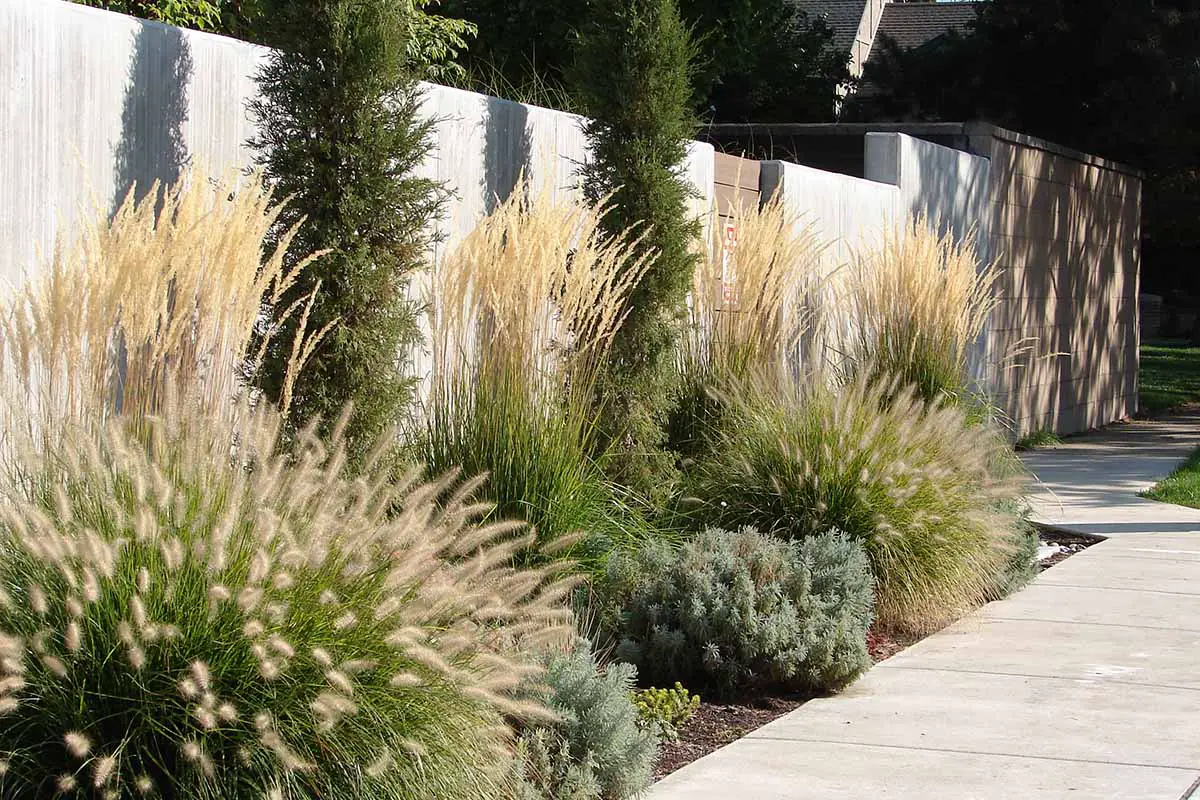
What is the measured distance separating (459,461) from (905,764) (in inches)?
86.6

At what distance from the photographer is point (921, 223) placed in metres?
11.0

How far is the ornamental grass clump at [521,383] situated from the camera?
6.39 m

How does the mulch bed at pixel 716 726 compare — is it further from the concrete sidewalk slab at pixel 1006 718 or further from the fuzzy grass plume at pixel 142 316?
the fuzzy grass plume at pixel 142 316

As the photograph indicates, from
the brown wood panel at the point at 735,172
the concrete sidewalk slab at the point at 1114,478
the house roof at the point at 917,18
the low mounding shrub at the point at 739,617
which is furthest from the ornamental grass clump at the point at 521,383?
the house roof at the point at 917,18

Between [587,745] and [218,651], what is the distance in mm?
1353

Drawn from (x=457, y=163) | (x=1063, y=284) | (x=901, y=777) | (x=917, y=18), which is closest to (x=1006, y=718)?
(x=901, y=777)

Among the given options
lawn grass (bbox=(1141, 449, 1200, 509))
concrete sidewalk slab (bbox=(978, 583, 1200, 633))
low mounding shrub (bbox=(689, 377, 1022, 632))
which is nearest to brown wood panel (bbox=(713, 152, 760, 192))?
low mounding shrub (bbox=(689, 377, 1022, 632))

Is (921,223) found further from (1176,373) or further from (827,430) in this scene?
(1176,373)

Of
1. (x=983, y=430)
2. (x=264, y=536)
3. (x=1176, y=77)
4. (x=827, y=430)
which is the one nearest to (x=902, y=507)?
(x=827, y=430)

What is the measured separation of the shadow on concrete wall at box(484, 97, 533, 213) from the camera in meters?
8.17

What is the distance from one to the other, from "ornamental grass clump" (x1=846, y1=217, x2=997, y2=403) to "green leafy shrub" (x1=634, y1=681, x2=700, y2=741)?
454 cm

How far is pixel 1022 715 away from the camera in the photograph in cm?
604

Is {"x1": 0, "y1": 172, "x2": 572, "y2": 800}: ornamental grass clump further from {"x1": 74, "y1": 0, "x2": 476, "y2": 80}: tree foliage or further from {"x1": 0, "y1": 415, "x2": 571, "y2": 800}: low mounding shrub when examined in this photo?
{"x1": 74, "y1": 0, "x2": 476, "y2": 80}: tree foliage

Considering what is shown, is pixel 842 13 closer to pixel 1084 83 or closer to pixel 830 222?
pixel 1084 83
